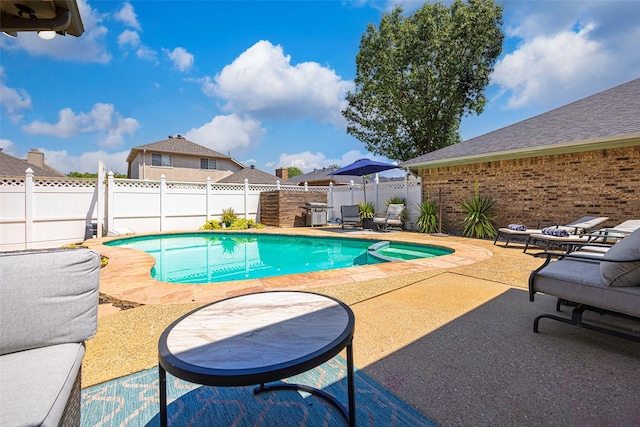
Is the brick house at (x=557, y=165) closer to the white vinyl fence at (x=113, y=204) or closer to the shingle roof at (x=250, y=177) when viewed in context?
the white vinyl fence at (x=113, y=204)

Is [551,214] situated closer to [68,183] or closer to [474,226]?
[474,226]

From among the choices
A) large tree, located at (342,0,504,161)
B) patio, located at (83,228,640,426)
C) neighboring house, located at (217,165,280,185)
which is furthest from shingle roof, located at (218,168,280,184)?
patio, located at (83,228,640,426)

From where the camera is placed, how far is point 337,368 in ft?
6.82

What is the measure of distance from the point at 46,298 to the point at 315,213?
1153cm

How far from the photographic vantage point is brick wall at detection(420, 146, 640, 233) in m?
6.88

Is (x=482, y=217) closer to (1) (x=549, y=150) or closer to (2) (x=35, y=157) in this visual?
(1) (x=549, y=150)

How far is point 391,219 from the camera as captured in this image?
35.8ft

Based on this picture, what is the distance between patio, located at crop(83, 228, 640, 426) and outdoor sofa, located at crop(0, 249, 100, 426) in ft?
2.28

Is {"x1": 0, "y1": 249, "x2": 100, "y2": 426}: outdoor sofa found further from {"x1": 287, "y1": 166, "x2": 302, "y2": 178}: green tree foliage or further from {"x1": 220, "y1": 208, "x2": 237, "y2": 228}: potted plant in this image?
{"x1": 287, "y1": 166, "x2": 302, "y2": 178}: green tree foliage

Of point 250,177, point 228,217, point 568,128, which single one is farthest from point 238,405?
point 250,177

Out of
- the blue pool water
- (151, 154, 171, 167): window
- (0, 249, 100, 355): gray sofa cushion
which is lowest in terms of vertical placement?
the blue pool water

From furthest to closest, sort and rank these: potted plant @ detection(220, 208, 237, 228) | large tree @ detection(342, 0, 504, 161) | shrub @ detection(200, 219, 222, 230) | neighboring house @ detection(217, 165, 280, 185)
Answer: neighboring house @ detection(217, 165, 280, 185) < large tree @ detection(342, 0, 504, 161) < potted plant @ detection(220, 208, 237, 228) < shrub @ detection(200, 219, 222, 230)

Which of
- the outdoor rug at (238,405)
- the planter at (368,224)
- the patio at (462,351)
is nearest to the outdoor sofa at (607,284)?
the patio at (462,351)

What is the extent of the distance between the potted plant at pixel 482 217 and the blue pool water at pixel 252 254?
2454 millimetres
